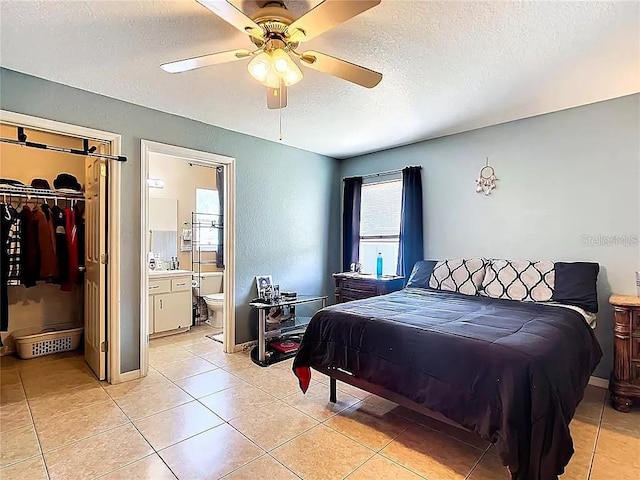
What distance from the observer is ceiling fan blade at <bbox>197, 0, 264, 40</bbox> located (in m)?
1.38

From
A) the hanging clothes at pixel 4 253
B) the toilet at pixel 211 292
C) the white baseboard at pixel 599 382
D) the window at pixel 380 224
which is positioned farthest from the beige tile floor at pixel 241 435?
the window at pixel 380 224

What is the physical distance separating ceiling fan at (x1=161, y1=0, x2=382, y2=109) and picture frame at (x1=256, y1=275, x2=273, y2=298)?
8.15 ft

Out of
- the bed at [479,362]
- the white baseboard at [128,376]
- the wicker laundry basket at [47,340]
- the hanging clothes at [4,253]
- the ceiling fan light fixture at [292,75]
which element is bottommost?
→ the white baseboard at [128,376]

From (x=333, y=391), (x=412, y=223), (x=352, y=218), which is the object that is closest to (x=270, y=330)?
(x=333, y=391)

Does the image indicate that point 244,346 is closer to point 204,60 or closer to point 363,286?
point 363,286

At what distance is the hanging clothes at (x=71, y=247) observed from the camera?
3674 mm

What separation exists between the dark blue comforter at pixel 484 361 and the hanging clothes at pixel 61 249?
2.76 meters

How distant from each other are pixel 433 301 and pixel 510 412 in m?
1.41

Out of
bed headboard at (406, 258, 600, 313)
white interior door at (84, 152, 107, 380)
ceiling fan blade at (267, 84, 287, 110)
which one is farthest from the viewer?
white interior door at (84, 152, 107, 380)

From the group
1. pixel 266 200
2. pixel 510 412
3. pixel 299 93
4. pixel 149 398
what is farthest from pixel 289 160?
pixel 510 412

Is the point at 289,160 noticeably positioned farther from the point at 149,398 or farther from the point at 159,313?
the point at 149,398

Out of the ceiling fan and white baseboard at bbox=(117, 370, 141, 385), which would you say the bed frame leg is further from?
the ceiling fan

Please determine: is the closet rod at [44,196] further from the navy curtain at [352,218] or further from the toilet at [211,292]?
the navy curtain at [352,218]

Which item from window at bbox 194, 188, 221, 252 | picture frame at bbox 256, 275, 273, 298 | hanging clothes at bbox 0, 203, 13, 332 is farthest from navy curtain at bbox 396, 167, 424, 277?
hanging clothes at bbox 0, 203, 13, 332
